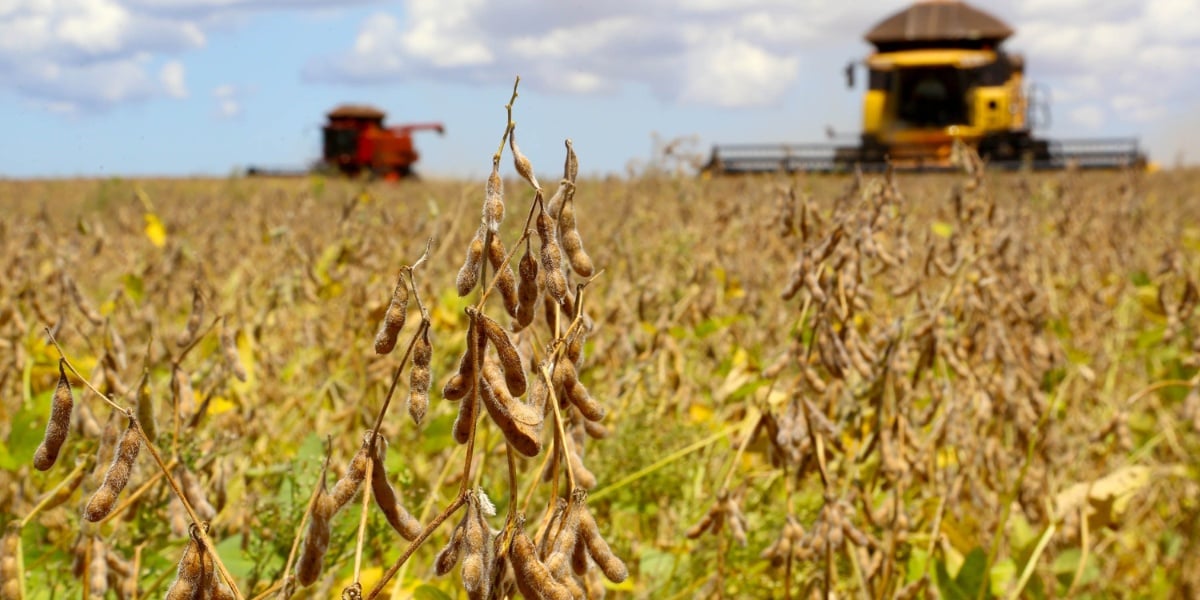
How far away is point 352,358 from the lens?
9.86ft

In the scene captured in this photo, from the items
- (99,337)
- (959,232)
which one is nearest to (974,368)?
(959,232)

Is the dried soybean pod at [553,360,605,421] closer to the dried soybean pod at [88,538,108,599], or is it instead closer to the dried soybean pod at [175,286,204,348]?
the dried soybean pod at [88,538,108,599]

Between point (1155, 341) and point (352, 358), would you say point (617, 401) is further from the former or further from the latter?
point (1155, 341)

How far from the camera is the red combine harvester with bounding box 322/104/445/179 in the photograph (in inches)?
1232

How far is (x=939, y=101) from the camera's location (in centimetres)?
2236

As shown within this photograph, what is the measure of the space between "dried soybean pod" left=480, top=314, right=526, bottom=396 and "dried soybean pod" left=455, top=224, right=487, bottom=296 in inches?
1.4

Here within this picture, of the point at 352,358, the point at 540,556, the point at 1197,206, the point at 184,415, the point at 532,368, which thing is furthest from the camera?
the point at 1197,206

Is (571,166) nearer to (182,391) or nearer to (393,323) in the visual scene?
(393,323)

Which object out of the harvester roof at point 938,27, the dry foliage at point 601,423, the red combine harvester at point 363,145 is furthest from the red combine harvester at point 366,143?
the dry foliage at point 601,423

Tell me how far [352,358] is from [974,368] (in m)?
1.49

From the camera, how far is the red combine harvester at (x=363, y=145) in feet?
102

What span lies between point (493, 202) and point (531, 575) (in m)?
0.30

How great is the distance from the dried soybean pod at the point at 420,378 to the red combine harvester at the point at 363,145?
28032 millimetres

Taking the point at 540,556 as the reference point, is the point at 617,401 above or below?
below
